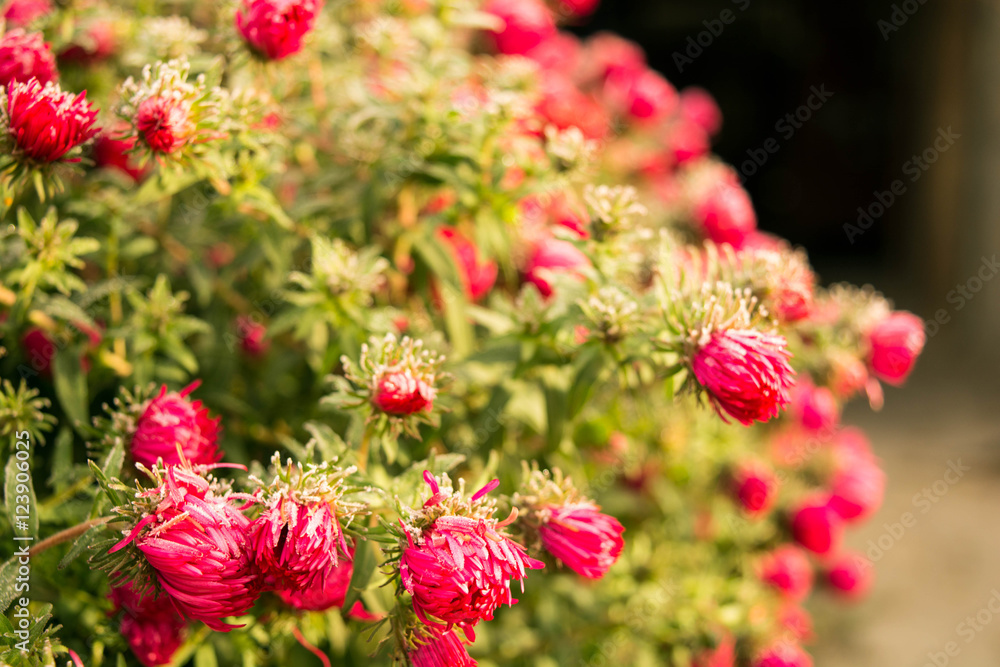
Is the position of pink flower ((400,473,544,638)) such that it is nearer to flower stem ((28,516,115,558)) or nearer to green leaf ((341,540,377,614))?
green leaf ((341,540,377,614))

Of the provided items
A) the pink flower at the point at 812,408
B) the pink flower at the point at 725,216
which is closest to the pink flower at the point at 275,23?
the pink flower at the point at 725,216

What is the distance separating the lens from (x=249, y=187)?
1106mm

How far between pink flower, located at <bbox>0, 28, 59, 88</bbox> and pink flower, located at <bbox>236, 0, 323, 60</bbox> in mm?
242

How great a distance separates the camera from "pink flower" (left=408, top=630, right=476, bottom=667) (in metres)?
0.76

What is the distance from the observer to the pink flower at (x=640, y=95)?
192 centimetres

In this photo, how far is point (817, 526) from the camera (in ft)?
5.17

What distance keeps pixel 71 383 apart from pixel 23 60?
41cm

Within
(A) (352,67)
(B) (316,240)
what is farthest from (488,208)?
(A) (352,67)

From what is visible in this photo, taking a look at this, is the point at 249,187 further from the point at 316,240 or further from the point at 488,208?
the point at 488,208

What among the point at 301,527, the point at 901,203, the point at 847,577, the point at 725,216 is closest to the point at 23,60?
the point at 301,527

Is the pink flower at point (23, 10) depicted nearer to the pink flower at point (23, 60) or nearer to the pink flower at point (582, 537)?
the pink flower at point (23, 60)

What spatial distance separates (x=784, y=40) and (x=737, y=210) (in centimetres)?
289

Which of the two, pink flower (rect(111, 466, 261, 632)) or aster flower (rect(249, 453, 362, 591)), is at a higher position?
aster flower (rect(249, 453, 362, 591))

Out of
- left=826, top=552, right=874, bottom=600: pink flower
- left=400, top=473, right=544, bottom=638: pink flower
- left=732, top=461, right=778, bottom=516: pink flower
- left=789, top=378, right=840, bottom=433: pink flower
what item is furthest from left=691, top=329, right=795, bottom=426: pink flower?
left=826, top=552, right=874, bottom=600: pink flower
